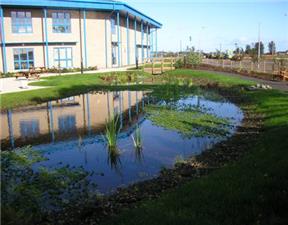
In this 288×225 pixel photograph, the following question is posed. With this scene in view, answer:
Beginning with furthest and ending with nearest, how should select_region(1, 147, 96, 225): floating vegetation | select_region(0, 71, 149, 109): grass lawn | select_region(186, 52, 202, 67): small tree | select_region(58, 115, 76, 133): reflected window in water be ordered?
select_region(186, 52, 202, 67): small tree → select_region(0, 71, 149, 109): grass lawn → select_region(58, 115, 76, 133): reflected window in water → select_region(1, 147, 96, 225): floating vegetation

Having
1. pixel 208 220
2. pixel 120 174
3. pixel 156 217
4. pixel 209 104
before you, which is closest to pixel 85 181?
pixel 120 174

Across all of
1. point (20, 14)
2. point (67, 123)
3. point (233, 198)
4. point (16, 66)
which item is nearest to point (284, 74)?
point (67, 123)

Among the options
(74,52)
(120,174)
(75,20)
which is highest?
(75,20)

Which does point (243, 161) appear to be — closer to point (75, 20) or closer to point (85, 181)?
point (85, 181)

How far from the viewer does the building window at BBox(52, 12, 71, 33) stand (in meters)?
42.8

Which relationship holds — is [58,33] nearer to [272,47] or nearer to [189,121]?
[189,121]

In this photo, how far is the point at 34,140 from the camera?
43.3ft

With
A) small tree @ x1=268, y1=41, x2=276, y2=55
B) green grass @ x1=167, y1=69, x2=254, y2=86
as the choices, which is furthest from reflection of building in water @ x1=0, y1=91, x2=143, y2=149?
small tree @ x1=268, y1=41, x2=276, y2=55

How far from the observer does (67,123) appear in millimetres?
15992

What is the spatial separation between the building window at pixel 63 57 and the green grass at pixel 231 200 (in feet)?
121

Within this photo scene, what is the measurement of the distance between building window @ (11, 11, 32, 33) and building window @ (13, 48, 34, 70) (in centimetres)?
196

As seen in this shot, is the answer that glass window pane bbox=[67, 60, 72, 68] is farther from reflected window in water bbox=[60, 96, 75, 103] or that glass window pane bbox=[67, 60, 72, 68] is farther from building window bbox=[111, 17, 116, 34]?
reflected window in water bbox=[60, 96, 75, 103]

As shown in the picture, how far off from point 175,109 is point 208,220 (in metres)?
13.3

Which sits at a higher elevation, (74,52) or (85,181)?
(74,52)
